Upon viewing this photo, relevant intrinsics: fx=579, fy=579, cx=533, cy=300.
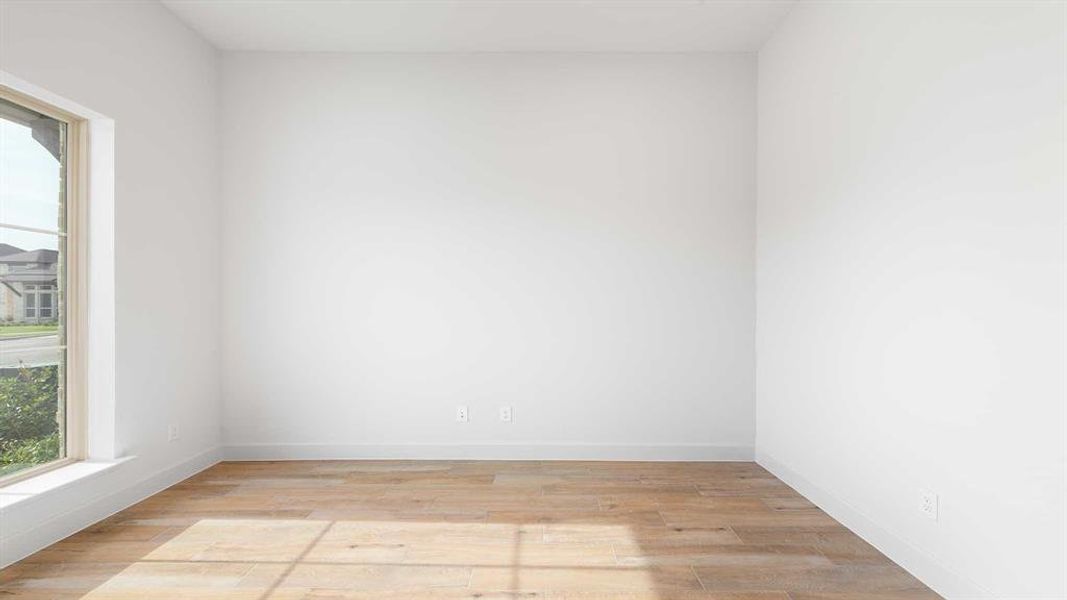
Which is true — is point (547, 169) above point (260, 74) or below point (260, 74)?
below

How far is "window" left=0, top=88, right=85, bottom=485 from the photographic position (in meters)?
2.68

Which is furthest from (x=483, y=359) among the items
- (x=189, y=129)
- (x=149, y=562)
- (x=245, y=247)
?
(x=189, y=129)

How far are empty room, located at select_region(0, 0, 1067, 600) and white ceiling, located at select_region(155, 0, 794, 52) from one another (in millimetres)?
29

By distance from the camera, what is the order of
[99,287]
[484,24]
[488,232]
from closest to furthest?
[99,287], [484,24], [488,232]

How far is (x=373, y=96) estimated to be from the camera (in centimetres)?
414

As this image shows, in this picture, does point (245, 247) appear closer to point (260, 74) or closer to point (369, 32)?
point (260, 74)

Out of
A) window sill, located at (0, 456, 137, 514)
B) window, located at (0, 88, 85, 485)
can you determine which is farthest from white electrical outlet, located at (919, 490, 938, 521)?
window, located at (0, 88, 85, 485)

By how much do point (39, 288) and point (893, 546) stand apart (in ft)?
13.8

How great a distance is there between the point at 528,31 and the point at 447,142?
93 cm

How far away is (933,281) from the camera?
2330 mm

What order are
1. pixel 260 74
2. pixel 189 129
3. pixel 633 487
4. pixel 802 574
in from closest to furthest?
pixel 802 574 → pixel 633 487 → pixel 189 129 → pixel 260 74

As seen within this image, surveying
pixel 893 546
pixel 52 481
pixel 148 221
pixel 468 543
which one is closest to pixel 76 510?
pixel 52 481

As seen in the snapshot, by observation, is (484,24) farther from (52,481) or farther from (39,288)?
(52,481)

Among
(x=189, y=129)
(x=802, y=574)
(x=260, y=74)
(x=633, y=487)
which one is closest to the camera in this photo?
(x=802, y=574)
